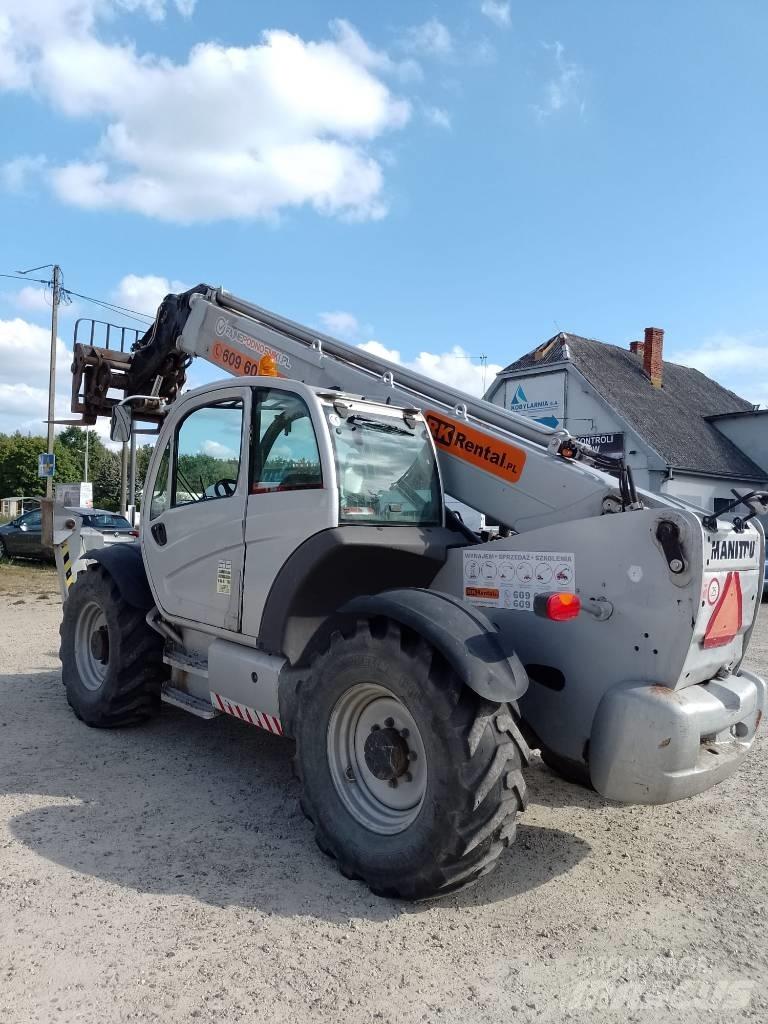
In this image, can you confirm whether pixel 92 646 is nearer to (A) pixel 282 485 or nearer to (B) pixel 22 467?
(A) pixel 282 485

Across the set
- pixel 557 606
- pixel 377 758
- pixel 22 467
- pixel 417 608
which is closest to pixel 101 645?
pixel 377 758

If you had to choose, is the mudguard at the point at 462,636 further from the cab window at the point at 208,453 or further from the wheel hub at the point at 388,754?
the cab window at the point at 208,453

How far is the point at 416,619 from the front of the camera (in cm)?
361

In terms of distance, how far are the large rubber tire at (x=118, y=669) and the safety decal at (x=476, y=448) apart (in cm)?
257

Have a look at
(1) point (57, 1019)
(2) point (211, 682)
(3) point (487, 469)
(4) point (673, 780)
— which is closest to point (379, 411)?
(3) point (487, 469)

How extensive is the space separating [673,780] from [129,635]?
381 centimetres

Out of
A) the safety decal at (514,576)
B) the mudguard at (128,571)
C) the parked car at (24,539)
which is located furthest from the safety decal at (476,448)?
the parked car at (24,539)

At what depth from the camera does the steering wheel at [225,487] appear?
5020 millimetres

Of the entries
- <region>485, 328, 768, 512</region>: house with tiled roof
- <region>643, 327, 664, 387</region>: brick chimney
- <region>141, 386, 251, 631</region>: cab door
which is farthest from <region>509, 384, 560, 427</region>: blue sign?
<region>141, 386, 251, 631</region>: cab door

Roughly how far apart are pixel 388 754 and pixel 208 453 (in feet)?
8.10

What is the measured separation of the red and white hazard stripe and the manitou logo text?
239cm

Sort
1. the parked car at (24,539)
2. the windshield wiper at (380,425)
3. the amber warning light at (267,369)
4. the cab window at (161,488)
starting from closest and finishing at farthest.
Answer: the windshield wiper at (380,425) → the amber warning light at (267,369) → the cab window at (161,488) → the parked car at (24,539)

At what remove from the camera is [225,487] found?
511cm

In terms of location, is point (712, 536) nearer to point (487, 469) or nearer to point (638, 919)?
point (487, 469)
